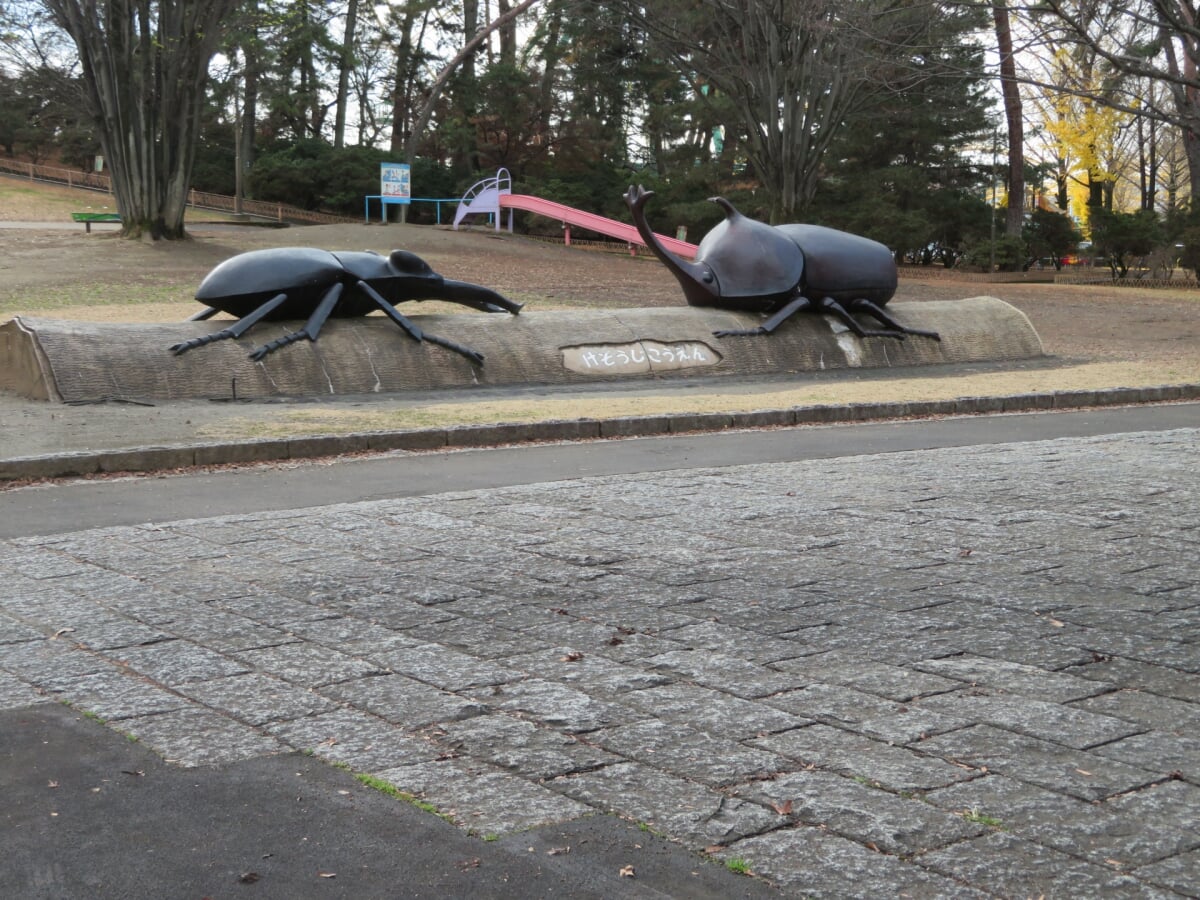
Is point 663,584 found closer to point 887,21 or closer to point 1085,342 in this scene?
point 1085,342

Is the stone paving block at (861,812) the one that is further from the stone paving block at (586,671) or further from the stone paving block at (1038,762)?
the stone paving block at (586,671)

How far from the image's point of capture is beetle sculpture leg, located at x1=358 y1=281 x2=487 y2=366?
13.8 metres

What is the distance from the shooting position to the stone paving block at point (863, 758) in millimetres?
3775

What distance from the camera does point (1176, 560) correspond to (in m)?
6.68

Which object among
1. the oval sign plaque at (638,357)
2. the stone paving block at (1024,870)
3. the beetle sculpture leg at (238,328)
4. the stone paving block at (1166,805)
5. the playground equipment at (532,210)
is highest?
the playground equipment at (532,210)

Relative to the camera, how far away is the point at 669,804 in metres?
3.60

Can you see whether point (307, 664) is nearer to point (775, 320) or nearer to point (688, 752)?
point (688, 752)

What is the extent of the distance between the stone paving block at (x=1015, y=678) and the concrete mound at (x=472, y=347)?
896cm

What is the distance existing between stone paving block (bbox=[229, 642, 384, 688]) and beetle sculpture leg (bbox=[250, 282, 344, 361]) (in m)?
A: 8.26

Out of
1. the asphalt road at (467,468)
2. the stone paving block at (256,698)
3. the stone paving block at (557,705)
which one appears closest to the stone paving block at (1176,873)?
the stone paving block at (557,705)

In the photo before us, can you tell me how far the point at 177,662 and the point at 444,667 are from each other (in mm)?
944

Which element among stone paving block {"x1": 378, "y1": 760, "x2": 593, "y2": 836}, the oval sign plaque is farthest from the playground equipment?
stone paving block {"x1": 378, "y1": 760, "x2": 593, "y2": 836}

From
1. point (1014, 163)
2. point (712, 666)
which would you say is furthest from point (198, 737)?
point (1014, 163)

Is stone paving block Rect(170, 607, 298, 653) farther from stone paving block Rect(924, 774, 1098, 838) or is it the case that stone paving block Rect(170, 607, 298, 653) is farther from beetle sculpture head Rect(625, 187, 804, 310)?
beetle sculpture head Rect(625, 187, 804, 310)
